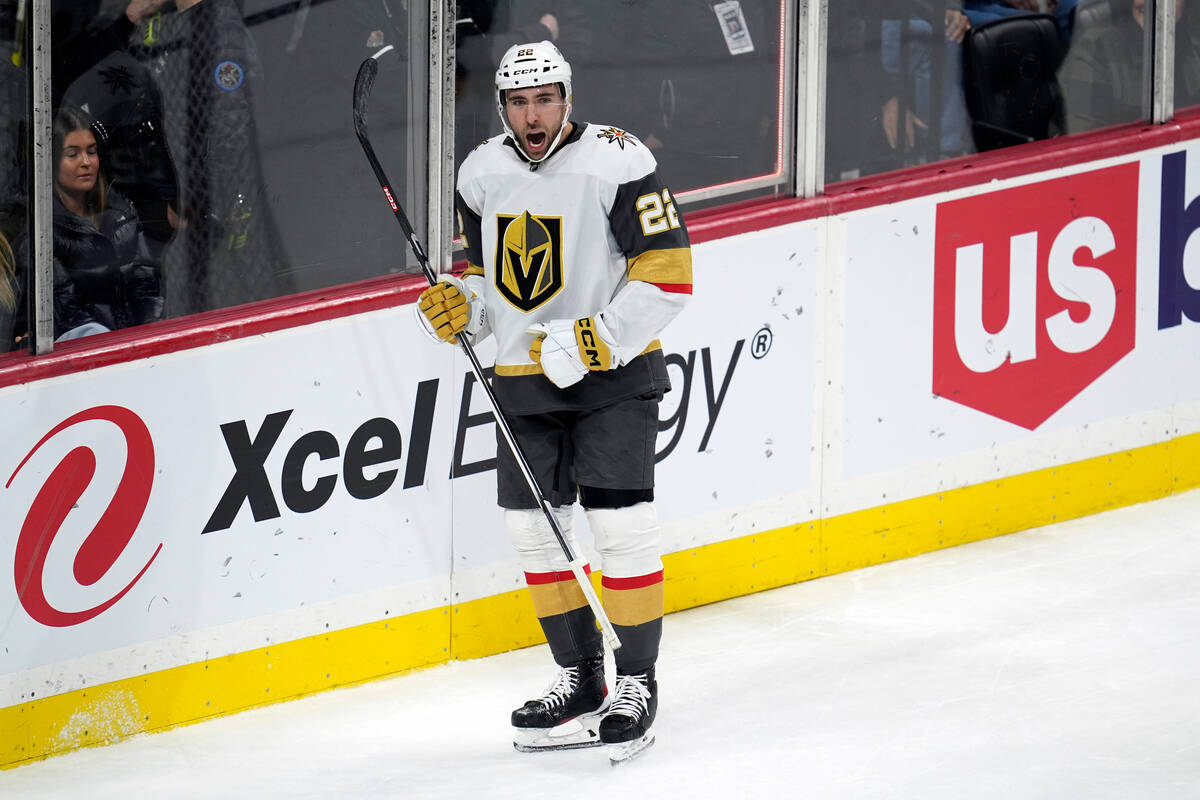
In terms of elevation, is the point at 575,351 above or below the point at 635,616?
above

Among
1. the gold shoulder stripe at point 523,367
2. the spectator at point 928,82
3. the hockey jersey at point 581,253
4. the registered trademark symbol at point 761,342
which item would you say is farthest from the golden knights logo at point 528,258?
the spectator at point 928,82

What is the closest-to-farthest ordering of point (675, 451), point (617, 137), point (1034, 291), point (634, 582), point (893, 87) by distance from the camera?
1. point (617, 137)
2. point (634, 582)
3. point (675, 451)
4. point (893, 87)
5. point (1034, 291)

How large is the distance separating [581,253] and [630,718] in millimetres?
920

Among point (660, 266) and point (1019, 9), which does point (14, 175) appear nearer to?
point (660, 266)

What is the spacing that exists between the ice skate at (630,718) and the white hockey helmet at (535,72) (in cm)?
106

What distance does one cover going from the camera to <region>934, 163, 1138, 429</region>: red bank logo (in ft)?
16.1

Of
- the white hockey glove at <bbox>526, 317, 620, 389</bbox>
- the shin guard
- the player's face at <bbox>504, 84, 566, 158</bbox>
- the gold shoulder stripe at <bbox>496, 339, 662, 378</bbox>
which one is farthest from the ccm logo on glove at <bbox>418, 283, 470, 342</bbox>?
the shin guard

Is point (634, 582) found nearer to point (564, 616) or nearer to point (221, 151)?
point (564, 616)

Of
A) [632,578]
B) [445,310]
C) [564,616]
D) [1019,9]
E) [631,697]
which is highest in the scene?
[1019,9]

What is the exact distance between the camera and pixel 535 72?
11.5 ft

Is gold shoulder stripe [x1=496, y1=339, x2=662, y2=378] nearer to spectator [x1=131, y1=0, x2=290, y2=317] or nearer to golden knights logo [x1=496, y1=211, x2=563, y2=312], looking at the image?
golden knights logo [x1=496, y1=211, x2=563, y2=312]

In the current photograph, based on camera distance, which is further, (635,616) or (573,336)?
(635,616)

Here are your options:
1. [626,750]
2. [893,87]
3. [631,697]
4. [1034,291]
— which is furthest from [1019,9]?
[626,750]

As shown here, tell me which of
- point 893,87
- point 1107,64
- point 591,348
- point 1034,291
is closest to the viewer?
point 591,348
